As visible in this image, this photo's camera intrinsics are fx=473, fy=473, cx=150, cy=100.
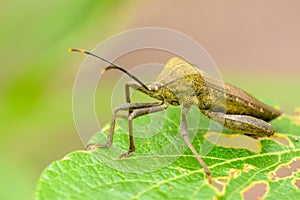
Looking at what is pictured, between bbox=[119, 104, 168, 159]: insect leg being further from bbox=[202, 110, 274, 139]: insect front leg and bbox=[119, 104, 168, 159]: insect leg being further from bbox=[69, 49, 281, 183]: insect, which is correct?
bbox=[202, 110, 274, 139]: insect front leg

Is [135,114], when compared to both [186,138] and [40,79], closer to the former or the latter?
[186,138]

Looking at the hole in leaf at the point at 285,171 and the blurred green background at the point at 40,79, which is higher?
the blurred green background at the point at 40,79

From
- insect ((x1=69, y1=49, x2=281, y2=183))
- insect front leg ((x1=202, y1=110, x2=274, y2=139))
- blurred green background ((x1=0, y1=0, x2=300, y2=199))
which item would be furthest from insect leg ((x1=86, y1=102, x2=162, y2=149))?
blurred green background ((x1=0, y1=0, x2=300, y2=199))

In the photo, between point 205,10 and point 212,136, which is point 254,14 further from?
point 212,136

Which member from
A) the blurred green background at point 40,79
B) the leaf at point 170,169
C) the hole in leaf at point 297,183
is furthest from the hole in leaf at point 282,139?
the blurred green background at point 40,79

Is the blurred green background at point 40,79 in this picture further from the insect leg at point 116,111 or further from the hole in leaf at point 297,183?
the hole in leaf at point 297,183

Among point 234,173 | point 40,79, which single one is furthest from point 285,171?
point 40,79
